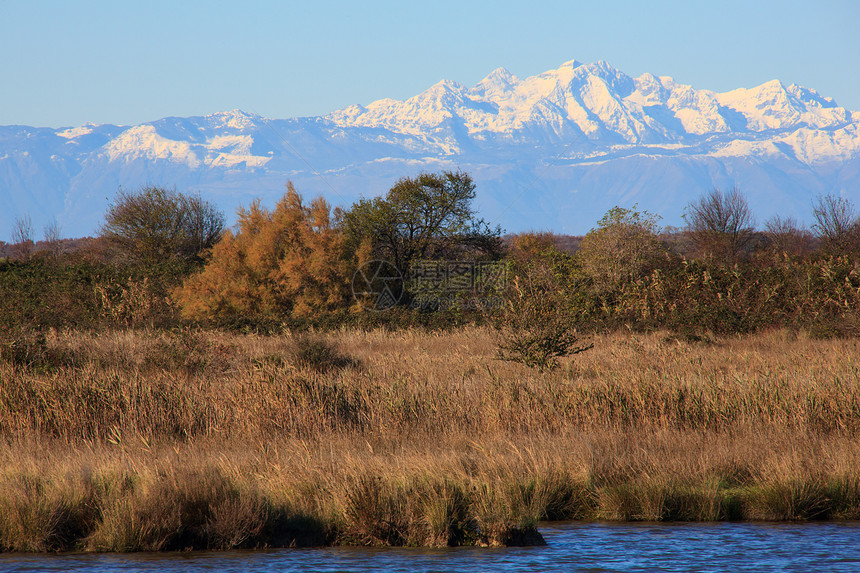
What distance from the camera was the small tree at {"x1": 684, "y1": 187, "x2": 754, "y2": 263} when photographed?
46844 mm

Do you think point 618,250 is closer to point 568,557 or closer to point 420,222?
point 420,222

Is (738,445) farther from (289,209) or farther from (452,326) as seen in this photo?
(289,209)

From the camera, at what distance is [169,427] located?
11266mm

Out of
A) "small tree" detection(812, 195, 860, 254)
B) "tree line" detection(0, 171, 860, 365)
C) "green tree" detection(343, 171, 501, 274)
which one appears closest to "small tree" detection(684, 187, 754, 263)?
"small tree" detection(812, 195, 860, 254)

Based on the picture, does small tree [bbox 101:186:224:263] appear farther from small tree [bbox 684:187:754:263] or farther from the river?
the river

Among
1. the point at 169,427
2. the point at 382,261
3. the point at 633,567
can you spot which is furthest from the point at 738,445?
the point at 382,261

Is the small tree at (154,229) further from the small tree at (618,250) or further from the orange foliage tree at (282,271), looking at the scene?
the small tree at (618,250)

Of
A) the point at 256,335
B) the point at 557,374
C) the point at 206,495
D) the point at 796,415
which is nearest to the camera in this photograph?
the point at 206,495

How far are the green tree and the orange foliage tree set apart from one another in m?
1.80

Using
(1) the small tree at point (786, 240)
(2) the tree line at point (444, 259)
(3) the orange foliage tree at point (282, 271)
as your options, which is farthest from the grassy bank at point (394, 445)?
(1) the small tree at point (786, 240)

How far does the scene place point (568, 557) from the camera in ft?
22.8

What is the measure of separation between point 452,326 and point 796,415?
1304 centimetres

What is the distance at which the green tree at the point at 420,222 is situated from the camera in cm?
2994

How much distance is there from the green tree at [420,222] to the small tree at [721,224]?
20.3 m
